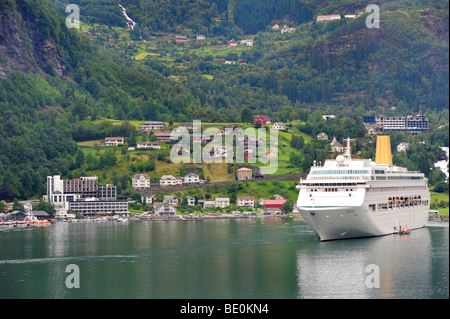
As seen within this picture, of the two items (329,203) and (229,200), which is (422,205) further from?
(229,200)

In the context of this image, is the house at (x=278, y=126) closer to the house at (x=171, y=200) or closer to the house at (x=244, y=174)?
the house at (x=244, y=174)

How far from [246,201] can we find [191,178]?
11.6 m

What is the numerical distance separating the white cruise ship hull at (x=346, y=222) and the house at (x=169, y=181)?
200 feet

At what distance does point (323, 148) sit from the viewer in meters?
154

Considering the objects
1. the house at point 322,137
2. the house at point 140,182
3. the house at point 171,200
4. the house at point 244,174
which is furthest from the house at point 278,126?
the house at point 171,200

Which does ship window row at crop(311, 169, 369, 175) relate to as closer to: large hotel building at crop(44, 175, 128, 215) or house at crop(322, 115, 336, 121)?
large hotel building at crop(44, 175, 128, 215)

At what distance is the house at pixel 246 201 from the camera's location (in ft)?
443

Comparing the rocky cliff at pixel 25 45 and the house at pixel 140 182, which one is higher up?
the rocky cliff at pixel 25 45

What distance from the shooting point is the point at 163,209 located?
131 metres

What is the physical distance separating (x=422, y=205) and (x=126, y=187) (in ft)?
186

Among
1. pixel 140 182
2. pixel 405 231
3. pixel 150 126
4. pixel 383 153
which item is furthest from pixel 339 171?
pixel 150 126

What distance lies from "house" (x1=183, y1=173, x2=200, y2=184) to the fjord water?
45.2 m

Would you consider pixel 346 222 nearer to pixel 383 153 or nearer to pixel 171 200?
pixel 383 153
